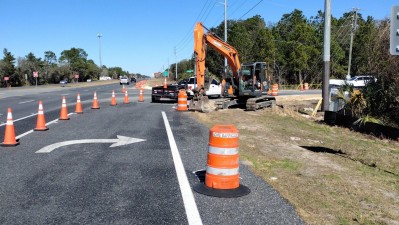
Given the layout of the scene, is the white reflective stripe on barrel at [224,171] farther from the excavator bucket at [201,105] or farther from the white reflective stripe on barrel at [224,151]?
the excavator bucket at [201,105]

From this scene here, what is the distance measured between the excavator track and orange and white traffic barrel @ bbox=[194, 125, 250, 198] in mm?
15210

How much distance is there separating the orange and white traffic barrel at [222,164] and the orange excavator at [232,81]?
528 inches

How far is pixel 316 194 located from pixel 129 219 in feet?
9.50

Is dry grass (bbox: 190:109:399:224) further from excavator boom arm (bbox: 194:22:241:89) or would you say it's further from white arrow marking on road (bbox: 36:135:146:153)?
excavator boom arm (bbox: 194:22:241:89)

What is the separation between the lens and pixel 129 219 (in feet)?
16.6

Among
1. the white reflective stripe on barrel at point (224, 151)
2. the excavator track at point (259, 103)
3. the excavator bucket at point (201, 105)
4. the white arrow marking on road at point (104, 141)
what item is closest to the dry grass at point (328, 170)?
the white reflective stripe on barrel at point (224, 151)

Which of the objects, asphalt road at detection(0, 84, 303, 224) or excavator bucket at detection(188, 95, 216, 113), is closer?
asphalt road at detection(0, 84, 303, 224)

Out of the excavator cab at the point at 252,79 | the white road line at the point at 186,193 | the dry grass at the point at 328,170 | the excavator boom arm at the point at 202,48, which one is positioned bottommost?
the dry grass at the point at 328,170

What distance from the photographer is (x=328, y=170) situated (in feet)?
26.5

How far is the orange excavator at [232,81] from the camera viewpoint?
65.2ft

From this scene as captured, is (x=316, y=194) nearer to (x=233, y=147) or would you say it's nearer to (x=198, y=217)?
(x=233, y=147)

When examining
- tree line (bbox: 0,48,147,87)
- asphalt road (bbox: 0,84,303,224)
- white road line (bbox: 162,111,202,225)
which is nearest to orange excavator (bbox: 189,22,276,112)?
asphalt road (bbox: 0,84,303,224)

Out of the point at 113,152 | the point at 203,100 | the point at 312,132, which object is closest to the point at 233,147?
the point at 113,152

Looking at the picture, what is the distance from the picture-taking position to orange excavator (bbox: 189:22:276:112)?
19859 millimetres
